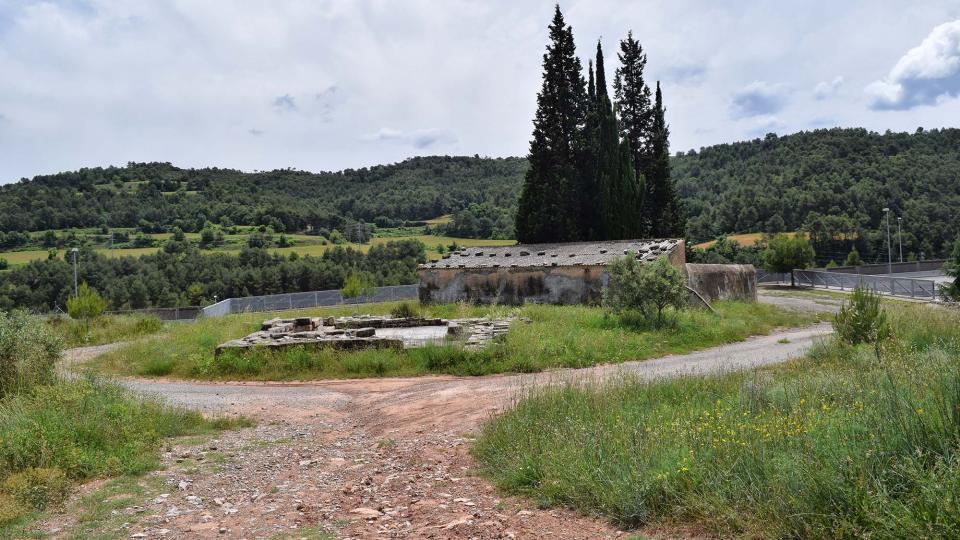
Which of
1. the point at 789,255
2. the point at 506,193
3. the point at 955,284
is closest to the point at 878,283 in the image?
the point at 955,284

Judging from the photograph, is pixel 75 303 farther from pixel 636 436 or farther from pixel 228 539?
pixel 636 436

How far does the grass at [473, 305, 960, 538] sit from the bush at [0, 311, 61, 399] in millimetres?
8454

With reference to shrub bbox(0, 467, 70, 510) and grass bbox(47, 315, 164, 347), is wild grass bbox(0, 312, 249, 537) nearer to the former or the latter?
shrub bbox(0, 467, 70, 510)

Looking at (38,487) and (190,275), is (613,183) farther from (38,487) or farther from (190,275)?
(190,275)

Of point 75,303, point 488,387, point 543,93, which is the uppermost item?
point 543,93

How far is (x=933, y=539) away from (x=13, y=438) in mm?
9703

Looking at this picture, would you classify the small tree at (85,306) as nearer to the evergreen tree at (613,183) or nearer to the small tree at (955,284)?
the evergreen tree at (613,183)

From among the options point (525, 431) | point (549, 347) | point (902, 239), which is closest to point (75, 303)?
point (549, 347)

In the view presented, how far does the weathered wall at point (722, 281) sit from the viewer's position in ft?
109

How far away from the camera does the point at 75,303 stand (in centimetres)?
2972

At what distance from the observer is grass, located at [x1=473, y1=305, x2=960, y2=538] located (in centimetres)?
507

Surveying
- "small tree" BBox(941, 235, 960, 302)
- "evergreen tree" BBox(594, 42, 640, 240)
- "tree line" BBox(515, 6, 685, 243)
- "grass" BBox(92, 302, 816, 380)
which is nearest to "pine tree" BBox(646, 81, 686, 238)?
"tree line" BBox(515, 6, 685, 243)

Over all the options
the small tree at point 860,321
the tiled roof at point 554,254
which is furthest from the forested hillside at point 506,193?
the small tree at point 860,321

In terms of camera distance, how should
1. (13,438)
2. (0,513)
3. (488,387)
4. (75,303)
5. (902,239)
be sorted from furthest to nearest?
(902,239) → (75,303) → (488,387) → (13,438) → (0,513)
